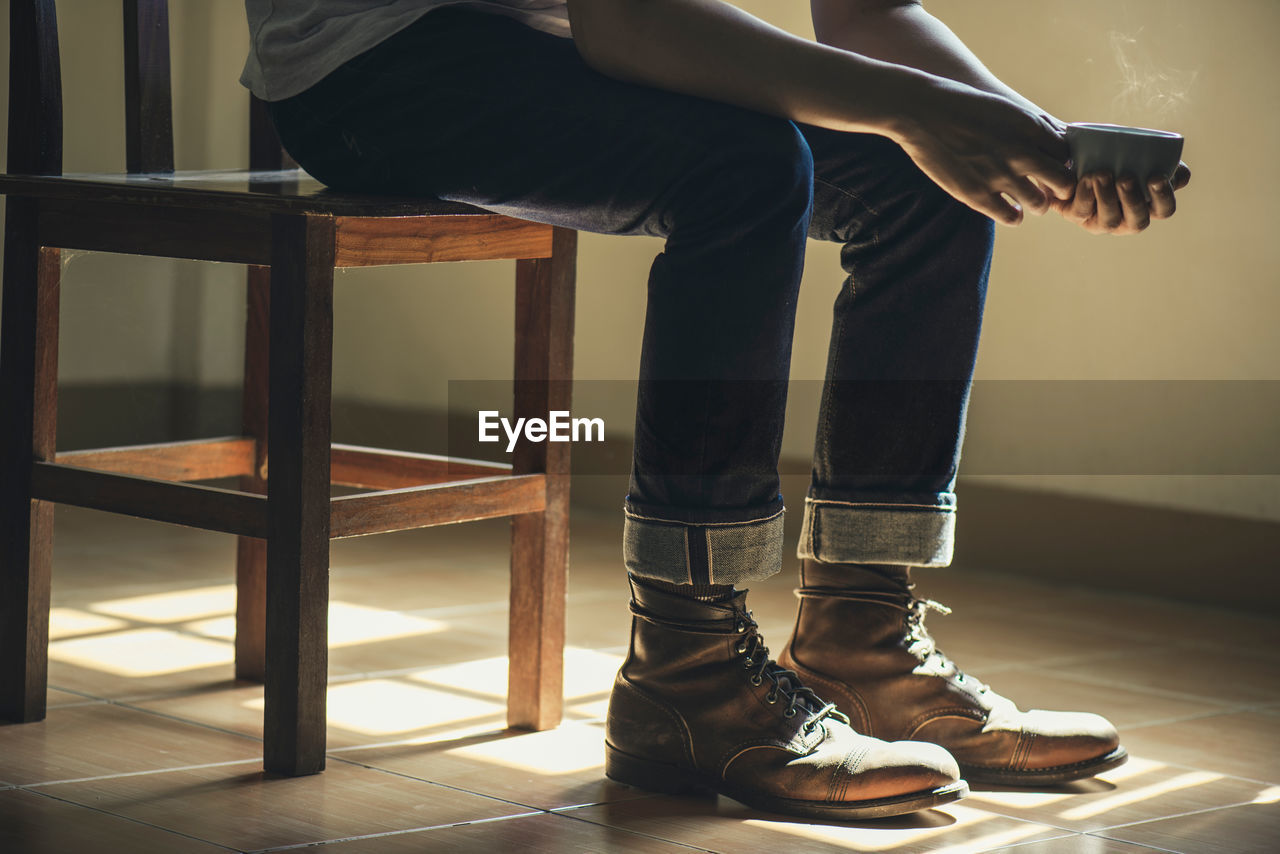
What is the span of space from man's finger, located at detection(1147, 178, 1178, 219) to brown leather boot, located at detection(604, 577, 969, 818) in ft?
1.31

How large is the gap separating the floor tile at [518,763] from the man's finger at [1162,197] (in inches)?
21.8

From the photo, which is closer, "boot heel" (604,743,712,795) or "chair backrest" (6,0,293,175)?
"boot heel" (604,743,712,795)

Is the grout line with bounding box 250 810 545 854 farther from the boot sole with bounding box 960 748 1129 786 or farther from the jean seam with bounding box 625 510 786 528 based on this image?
the boot sole with bounding box 960 748 1129 786

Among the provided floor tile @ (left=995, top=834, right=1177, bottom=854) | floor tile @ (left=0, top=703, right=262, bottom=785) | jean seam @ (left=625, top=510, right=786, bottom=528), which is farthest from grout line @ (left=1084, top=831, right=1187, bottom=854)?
floor tile @ (left=0, top=703, right=262, bottom=785)

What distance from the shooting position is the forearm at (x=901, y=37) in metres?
1.34

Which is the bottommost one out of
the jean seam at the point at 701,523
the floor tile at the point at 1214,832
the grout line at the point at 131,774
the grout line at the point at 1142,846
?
the grout line at the point at 131,774

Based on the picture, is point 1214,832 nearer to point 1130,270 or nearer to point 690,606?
point 690,606

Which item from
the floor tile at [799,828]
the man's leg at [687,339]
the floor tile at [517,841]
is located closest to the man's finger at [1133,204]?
the man's leg at [687,339]

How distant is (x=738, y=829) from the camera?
1.10m

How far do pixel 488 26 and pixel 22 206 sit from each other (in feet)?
1.46

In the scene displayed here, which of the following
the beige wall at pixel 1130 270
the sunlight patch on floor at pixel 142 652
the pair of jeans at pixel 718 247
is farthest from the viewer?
the beige wall at pixel 1130 270

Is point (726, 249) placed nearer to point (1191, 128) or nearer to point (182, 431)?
point (1191, 128)

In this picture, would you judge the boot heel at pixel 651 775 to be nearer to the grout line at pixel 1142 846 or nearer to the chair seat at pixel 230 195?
the grout line at pixel 1142 846

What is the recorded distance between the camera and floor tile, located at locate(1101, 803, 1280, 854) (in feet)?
3.61
